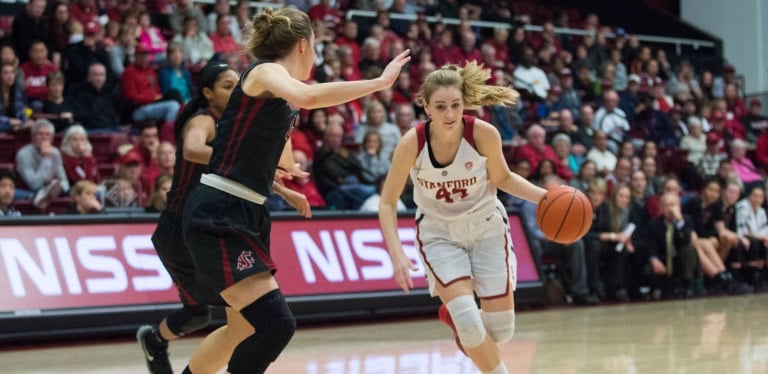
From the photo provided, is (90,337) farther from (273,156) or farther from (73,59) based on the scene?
(273,156)

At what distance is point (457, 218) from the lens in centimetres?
516

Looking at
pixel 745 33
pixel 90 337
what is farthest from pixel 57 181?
pixel 745 33

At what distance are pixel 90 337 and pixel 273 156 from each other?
17.2 feet

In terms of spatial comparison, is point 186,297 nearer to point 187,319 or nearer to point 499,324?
point 187,319

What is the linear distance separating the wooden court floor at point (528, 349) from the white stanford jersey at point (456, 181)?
1.51 metres

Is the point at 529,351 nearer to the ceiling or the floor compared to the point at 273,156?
nearer to the floor

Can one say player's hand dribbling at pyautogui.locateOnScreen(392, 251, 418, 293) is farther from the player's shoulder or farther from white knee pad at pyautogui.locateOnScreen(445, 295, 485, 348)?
the player's shoulder

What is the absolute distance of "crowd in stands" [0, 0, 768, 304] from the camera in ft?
35.3

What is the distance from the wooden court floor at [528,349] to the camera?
259 inches

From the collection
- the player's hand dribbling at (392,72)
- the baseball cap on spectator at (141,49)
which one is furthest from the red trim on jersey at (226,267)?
the baseball cap on spectator at (141,49)

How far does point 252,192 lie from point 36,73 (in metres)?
8.09

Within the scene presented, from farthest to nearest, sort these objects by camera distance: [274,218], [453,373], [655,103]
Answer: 1. [655,103]
2. [274,218]
3. [453,373]

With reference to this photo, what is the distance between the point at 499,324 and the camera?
16.7 feet

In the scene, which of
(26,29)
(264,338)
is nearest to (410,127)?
(26,29)
